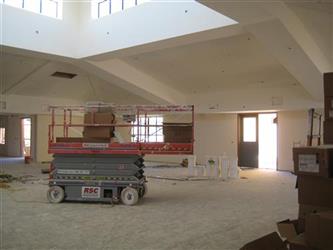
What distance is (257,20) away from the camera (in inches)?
227

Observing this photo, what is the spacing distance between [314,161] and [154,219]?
8.48ft

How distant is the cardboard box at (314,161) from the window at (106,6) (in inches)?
248

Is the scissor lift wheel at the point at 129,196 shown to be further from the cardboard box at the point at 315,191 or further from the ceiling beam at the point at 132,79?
the ceiling beam at the point at 132,79

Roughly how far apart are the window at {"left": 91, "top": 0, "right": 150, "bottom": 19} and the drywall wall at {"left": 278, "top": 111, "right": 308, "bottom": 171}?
247 inches

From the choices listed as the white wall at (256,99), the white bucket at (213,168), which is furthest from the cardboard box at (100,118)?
the white wall at (256,99)

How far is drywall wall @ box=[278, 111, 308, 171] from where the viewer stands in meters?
11.2

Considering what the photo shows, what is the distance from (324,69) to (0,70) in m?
8.88

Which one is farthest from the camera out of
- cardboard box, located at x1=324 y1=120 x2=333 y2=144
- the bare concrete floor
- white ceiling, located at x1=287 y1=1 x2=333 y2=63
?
white ceiling, located at x1=287 y1=1 x2=333 y2=63

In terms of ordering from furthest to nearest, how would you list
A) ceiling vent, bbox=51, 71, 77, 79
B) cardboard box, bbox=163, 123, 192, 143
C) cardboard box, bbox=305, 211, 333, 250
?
ceiling vent, bbox=51, 71, 77, 79
cardboard box, bbox=163, 123, 192, 143
cardboard box, bbox=305, 211, 333, 250

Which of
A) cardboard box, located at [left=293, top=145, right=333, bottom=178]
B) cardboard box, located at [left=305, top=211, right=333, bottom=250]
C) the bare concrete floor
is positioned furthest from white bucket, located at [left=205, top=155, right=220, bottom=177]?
cardboard box, located at [left=305, top=211, right=333, bottom=250]

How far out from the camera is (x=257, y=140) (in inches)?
499

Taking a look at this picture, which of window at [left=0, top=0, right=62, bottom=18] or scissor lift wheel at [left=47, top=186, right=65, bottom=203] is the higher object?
window at [left=0, top=0, right=62, bottom=18]

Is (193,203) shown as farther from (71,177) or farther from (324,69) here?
(324,69)

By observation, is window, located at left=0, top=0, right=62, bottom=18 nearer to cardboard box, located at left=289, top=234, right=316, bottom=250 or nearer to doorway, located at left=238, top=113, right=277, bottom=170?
doorway, located at left=238, top=113, right=277, bottom=170
